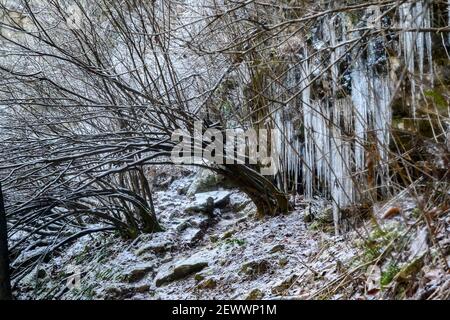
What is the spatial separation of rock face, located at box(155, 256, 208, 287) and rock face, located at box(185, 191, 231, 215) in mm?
1792

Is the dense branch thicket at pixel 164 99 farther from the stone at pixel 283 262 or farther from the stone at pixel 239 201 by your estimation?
the stone at pixel 239 201

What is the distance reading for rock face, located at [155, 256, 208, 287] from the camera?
13.0 ft

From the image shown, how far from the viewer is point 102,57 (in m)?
4.70

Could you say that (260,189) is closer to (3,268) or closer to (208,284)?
(208,284)

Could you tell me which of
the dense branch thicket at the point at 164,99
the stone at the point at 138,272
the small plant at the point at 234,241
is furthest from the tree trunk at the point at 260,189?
the stone at the point at 138,272

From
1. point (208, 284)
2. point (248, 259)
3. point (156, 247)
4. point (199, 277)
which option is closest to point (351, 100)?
point (248, 259)

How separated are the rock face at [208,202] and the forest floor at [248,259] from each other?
0.02 m

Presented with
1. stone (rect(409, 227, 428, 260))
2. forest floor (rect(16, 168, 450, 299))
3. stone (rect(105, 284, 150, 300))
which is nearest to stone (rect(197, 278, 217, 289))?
forest floor (rect(16, 168, 450, 299))

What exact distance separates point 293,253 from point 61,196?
85.7 inches

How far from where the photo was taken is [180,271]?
157 inches

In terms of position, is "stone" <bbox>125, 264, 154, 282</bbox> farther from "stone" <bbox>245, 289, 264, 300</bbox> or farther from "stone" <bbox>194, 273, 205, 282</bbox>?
"stone" <bbox>245, 289, 264, 300</bbox>

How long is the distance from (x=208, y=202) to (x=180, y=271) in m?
2.03
